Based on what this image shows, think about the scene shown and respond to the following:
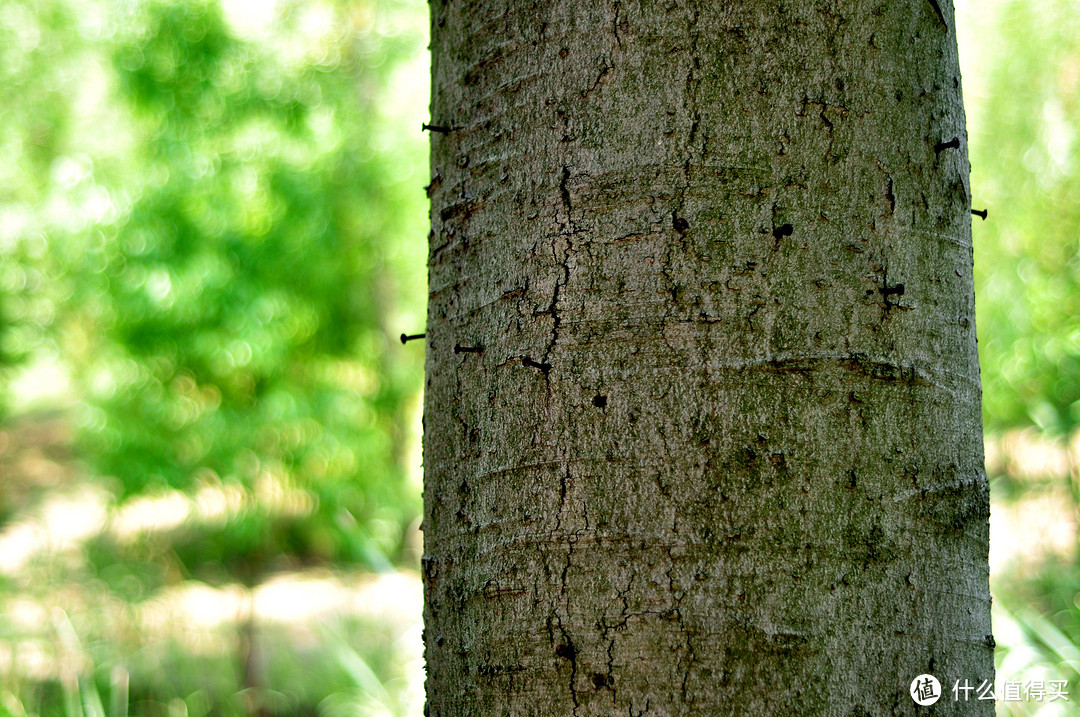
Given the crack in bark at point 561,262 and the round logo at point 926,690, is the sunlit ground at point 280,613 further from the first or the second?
the crack in bark at point 561,262

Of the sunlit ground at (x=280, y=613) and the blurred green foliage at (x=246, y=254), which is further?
the blurred green foliage at (x=246, y=254)

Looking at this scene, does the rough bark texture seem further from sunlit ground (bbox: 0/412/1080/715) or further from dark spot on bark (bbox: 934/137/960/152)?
sunlit ground (bbox: 0/412/1080/715)

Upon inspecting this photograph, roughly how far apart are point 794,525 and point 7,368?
37.3 feet

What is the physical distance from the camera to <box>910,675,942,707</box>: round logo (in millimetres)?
625

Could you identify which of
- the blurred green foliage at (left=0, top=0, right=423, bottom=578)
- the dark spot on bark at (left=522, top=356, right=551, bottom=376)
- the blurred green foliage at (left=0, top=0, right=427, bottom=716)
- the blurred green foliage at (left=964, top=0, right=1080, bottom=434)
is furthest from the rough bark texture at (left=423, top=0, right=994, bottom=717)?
the blurred green foliage at (left=964, top=0, right=1080, bottom=434)

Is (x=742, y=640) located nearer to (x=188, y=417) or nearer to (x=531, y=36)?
(x=531, y=36)

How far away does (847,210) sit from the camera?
26.2 inches

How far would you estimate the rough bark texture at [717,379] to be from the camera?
0.62 meters

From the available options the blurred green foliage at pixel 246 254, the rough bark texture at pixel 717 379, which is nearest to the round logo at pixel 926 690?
the rough bark texture at pixel 717 379

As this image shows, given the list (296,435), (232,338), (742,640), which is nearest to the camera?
(742,640)

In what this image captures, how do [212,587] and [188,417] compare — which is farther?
[212,587]

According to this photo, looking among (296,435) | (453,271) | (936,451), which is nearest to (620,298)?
(453,271)

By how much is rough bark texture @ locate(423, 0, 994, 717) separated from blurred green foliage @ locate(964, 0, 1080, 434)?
4674mm

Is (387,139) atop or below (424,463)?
atop
